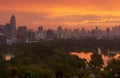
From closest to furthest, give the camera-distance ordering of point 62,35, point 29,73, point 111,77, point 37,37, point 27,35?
point 29,73 < point 111,77 < point 27,35 < point 37,37 < point 62,35

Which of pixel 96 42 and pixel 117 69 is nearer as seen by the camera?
pixel 117 69

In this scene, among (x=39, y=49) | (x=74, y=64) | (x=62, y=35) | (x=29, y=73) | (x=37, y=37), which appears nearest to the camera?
(x=29, y=73)

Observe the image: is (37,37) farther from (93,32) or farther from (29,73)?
(29,73)

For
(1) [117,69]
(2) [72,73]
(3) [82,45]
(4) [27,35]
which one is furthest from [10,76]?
(4) [27,35]

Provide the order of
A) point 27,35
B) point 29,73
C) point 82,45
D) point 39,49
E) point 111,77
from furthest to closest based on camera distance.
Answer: point 27,35 → point 82,45 → point 39,49 → point 111,77 → point 29,73

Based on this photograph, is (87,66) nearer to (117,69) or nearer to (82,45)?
(117,69)

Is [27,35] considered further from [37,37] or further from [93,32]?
[93,32]

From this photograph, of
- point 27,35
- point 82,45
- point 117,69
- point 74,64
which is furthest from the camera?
point 27,35

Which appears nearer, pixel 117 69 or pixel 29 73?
pixel 29 73

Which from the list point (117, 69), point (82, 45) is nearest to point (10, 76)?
point (117, 69)
